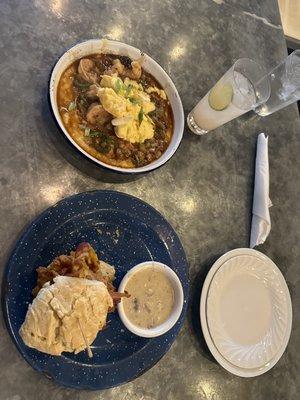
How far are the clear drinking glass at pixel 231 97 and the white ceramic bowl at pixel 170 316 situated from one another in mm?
809

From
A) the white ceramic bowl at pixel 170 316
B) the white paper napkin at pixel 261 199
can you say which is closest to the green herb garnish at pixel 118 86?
the white ceramic bowl at pixel 170 316

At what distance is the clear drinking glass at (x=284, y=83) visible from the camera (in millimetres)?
2295

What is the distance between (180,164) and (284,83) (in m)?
0.74

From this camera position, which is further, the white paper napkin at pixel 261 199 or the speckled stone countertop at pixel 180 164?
the white paper napkin at pixel 261 199

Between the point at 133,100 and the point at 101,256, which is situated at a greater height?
the point at 133,100

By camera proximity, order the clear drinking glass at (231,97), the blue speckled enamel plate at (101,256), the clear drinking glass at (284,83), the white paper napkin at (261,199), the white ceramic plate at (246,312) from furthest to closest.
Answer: the clear drinking glass at (284,83) < the white paper napkin at (261,199) < the clear drinking glass at (231,97) < the white ceramic plate at (246,312) < the blue speckled enamel plate at (101,256)

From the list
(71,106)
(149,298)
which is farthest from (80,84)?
(149,298)

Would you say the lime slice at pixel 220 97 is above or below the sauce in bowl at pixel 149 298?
above

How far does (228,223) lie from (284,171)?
53 centimetres

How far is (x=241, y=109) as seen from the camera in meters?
2.00

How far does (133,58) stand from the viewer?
2.04m

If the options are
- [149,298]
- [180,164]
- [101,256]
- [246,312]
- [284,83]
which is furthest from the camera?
[284,83]

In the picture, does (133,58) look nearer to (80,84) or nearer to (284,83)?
(80,84)

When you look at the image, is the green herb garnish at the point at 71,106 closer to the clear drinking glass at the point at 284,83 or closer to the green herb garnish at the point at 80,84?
the green herb garnish at the point at 80,84
